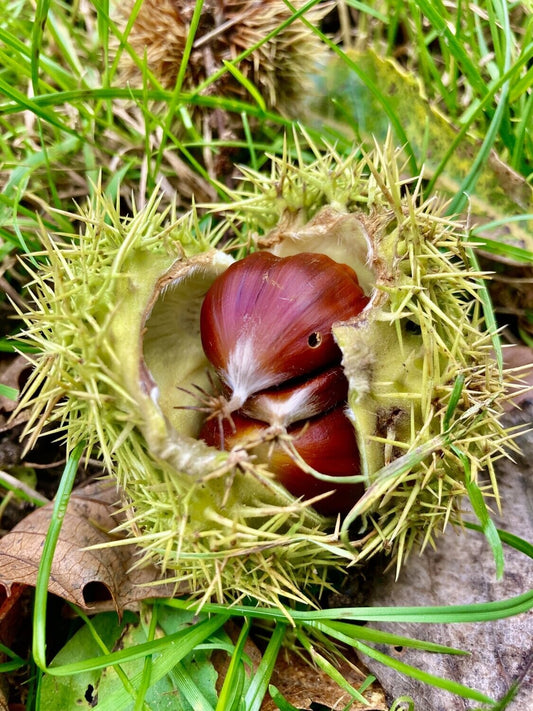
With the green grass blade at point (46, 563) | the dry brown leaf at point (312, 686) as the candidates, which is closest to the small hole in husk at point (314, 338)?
the green grass blade at point (46, 563)

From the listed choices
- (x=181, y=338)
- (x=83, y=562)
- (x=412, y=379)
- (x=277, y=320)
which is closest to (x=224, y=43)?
(x=181, y=338)

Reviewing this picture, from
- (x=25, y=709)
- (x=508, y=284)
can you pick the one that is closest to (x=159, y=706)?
(x=25, y=709)

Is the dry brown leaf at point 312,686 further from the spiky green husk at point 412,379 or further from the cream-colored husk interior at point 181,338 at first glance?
the cream-colored husk interior at point 181,338

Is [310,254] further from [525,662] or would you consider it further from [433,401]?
[525,662]

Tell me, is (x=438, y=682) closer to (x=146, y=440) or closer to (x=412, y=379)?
(x=412, y=379)

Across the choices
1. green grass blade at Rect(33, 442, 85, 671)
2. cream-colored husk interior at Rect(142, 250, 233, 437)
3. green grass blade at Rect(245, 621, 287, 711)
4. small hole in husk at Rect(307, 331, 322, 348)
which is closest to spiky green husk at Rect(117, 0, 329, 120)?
cream-colored husk interior at Rect(142, 250, 233, 437)

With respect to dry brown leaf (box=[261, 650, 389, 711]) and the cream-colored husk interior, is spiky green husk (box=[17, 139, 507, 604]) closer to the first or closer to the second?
the cream-colored husk interior
